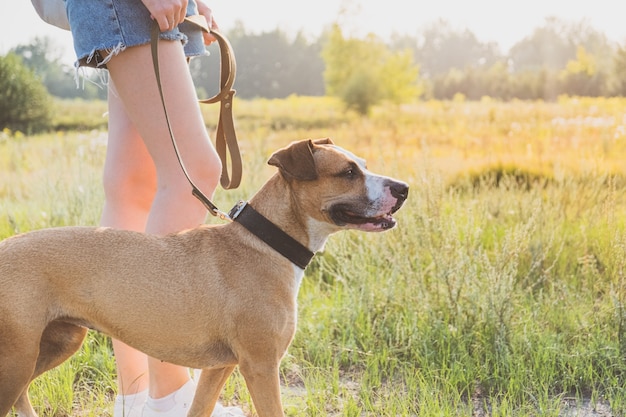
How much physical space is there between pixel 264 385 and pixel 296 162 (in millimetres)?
875

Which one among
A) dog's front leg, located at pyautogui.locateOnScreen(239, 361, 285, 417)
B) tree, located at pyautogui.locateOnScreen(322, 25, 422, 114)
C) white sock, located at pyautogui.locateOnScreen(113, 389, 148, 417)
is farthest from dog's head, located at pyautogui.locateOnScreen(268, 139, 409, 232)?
tree, located at pyautogui.locateOnScreen(322, 25, 422, 114)

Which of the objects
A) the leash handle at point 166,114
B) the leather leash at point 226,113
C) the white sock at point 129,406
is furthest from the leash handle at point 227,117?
the white sock at point 129,406

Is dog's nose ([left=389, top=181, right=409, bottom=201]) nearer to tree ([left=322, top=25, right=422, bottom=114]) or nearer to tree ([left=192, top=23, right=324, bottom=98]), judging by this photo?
tree ([left=322, top=25, right=422, bottom=114])

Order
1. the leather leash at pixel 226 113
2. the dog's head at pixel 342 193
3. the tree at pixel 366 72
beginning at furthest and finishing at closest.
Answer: the tree at pixel 366 72, the leather leash at pixel 226 113, the dog's head at pixel 342 193

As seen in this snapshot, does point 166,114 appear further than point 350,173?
No

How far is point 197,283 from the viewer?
2.66 metres

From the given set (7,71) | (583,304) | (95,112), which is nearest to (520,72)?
(95,112)

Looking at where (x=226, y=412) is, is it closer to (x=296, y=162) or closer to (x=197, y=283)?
(x=197, y=283)

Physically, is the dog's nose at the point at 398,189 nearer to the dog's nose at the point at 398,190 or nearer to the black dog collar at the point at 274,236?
the dog's nose at the point at 398,190

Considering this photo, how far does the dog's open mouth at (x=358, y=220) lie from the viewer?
284 centimetres

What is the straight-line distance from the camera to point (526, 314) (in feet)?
14.0

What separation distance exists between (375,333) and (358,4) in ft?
130

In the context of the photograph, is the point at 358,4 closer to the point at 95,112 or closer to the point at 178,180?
the point at 95,112

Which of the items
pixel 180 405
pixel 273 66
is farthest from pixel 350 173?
pixel 273 66
